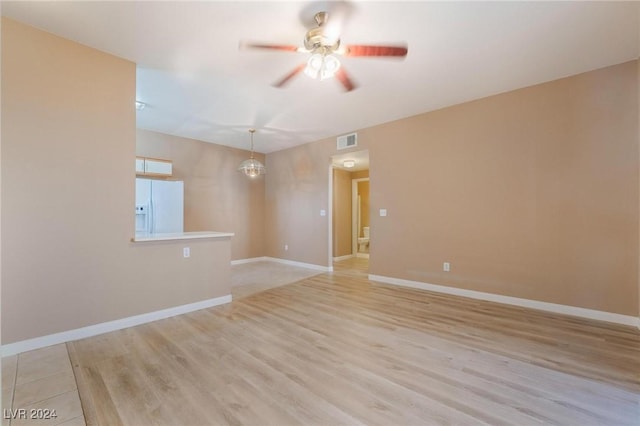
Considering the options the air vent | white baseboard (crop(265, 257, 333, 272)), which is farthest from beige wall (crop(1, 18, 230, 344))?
the air vent

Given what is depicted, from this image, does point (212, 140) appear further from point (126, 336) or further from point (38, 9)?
point (126, 336)

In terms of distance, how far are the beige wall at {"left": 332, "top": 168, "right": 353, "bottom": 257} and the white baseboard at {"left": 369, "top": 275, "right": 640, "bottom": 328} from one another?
2.51 meters

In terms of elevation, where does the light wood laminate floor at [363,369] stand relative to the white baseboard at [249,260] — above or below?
below

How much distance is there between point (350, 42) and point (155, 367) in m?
3.15

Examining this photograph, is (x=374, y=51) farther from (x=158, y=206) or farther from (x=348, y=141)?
(x=158, y=206)

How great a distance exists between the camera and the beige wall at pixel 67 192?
2316 mm

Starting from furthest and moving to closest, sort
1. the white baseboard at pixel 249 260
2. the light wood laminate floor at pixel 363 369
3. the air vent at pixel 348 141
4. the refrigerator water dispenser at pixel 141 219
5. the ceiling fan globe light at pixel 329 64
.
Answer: the white baseboard at pixel 249 260
the air vent at pixel 348 141
the refrigerator water dispenser at pixel 141 219
the ceiling fan globe light at pixel 329 64
the light wood laminate floor at pixel 363 369

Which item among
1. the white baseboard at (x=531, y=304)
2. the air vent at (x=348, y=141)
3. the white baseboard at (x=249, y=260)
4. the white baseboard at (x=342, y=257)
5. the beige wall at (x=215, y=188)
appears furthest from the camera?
the white baseboard at (x=342, y=257)

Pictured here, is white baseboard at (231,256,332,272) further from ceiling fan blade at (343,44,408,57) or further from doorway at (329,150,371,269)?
ceiling fan blade at (343,44,408,57)

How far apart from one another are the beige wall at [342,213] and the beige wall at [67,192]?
4351 mm

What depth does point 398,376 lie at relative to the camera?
2018 millimetres

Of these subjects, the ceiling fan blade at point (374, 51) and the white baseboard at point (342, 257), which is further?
the white baseboard at point (342, 257)

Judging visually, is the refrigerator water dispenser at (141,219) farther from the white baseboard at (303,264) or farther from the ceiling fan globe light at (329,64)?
the ceiling fan globe light at (329,64)

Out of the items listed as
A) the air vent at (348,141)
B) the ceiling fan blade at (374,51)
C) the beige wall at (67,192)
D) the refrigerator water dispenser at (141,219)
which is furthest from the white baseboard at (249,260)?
the ceiling fan blade at (374,51)
